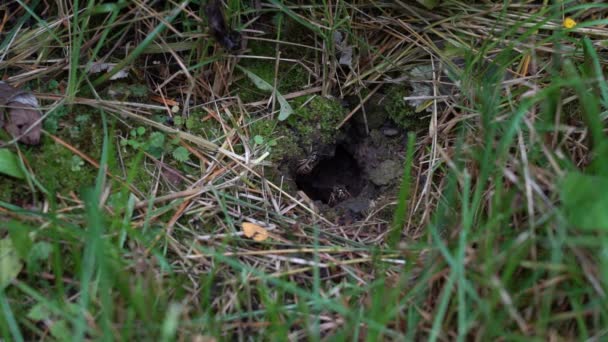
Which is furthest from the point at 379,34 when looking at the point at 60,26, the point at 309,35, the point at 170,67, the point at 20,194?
the point at 20,194

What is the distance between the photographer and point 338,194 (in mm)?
2578

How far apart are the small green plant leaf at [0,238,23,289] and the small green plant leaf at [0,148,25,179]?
0.85 feet

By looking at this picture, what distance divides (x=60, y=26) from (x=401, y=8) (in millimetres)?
1409

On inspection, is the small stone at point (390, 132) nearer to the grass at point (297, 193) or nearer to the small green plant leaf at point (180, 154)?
the grass at point (297, 193)

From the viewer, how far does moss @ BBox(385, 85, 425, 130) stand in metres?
2.41

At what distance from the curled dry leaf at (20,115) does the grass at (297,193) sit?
0.18ft

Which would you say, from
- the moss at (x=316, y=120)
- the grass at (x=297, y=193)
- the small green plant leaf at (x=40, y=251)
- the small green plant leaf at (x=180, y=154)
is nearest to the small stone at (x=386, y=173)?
the grass at (x=297, y=193)

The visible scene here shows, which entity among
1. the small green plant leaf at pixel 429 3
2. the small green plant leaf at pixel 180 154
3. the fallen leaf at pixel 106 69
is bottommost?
the small green plant leaf at pixel 180 154

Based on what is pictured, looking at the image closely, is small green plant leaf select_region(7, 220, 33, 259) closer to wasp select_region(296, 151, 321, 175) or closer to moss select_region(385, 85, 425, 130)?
wasp select_region(296, 151, 321, 175)

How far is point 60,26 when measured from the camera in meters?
2.30

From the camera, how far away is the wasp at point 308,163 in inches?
95.8

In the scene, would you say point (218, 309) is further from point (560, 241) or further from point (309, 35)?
point (309, 35)

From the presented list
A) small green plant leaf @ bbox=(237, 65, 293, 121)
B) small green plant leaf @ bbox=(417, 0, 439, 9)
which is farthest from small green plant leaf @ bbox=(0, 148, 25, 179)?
small green plant leaf @ bbox=(417, 0, 439, 9)

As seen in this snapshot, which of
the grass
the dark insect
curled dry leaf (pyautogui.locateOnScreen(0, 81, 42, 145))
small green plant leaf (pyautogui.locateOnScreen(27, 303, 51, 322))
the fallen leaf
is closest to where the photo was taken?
the grass
